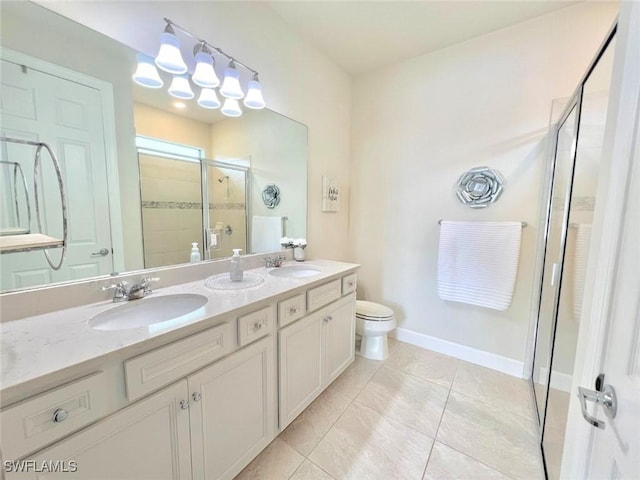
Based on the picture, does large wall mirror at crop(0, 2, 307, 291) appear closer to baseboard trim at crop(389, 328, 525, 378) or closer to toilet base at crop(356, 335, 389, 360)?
toilet base at crop(356, 335, 389, 360)

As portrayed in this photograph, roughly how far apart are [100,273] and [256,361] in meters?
0.80

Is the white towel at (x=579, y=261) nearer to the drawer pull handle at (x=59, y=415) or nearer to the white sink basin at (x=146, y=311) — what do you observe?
the white sink basin at (x=146, y=311)

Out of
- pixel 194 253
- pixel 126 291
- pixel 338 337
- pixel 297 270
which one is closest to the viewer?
pixel 126 291

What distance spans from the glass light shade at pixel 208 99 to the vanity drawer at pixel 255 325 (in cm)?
123

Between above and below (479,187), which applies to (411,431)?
below

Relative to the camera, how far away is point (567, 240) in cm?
129

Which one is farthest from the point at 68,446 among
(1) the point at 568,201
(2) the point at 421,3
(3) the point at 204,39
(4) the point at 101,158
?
(2) the point at 421,3

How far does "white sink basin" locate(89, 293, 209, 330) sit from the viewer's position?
1.04m

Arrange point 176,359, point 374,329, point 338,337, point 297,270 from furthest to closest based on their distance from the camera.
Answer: point 374,329, point 297,270, point 338,337, point 176,359

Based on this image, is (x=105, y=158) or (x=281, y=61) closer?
(x=105, y=158)

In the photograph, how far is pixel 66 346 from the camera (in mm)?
751

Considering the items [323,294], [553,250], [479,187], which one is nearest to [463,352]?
[553,250]

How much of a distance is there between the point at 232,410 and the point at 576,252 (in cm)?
167

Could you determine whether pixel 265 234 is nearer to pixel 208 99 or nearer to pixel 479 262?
pixel 208 99
